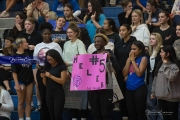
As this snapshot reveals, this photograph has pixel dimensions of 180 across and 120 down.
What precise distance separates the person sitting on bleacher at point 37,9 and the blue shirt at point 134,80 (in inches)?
151

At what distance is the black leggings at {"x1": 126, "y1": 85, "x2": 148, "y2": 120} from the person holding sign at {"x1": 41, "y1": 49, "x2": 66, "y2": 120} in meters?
1.16

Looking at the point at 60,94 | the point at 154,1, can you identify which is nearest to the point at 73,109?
the point at 60,94

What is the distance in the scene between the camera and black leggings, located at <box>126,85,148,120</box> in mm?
11062

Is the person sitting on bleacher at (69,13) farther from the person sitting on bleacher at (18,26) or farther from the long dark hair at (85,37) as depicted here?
the long dark hair at (85,37)

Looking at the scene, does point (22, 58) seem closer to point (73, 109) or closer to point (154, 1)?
point (73, 109)

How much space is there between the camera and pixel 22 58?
38.7 feet

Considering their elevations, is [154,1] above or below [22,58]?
above

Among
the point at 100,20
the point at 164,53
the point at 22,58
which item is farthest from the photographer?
the point at 100,20

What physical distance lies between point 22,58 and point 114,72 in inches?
70.7

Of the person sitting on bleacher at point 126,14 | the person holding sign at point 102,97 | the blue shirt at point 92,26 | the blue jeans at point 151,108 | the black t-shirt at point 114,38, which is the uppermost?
the person sitting on bleacher at point 126,14

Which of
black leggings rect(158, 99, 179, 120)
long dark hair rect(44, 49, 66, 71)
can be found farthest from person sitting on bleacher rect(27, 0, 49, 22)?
black leggings rect(158, 99, 179, 120)

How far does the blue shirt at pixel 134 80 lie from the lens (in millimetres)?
11156

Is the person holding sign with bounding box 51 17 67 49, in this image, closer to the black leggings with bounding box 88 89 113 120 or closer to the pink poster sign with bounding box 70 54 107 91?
the pink poster sign with bounding box 70 54 107 91

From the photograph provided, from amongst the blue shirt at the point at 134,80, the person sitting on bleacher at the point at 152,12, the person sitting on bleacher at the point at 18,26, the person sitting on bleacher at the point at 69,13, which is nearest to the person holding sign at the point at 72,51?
the blue shirt at the point at 134,80
